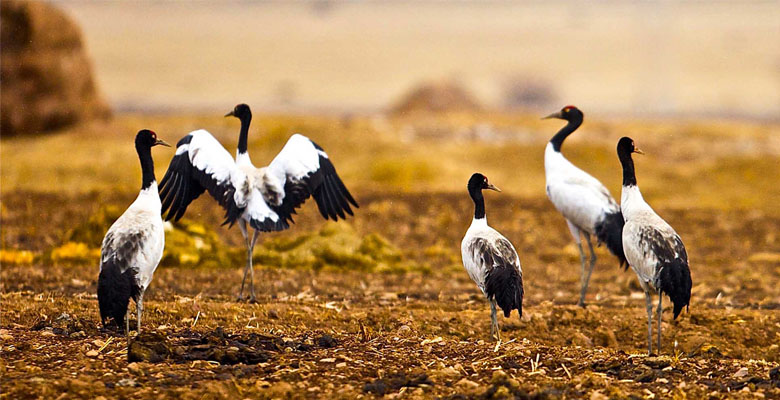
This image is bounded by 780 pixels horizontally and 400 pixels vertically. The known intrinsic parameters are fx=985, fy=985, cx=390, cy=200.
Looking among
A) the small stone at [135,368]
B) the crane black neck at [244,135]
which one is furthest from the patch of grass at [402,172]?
the small stone at [135,368]

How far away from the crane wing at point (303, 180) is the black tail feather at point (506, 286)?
2.89m

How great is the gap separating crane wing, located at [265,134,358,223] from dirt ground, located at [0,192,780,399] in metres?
1.11

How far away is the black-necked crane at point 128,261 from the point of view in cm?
871

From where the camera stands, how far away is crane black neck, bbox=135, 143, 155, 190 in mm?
9867

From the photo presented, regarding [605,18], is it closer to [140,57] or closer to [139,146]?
[140,57]

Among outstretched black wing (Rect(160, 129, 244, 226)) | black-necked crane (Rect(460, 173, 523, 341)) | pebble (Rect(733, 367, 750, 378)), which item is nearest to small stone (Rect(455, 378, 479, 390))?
black-necked crane (Rect(460, 173, 523, 341))

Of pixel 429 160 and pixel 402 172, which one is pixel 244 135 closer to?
pixel 402 172

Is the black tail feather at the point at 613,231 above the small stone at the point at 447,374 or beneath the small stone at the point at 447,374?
above

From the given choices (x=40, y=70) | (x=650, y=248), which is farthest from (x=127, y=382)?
(x=40, y=70)

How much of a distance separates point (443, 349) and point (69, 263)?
23.8 feet

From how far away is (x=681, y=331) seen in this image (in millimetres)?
10992

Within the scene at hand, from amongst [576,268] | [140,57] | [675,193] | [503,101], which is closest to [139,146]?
[576,268]

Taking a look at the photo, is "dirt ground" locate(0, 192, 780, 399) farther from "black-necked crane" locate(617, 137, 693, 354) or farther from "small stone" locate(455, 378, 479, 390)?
"black-necked crane" locate(617, 137, 693, 354)

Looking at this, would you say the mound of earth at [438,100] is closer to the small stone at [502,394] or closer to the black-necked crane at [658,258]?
the black-necked crane at [658,258]
